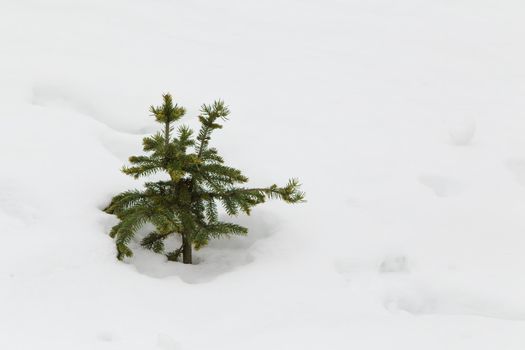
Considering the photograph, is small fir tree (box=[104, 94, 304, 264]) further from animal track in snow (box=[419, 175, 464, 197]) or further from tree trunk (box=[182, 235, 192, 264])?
animal track in snow (box=[419, 175, 464, 197])

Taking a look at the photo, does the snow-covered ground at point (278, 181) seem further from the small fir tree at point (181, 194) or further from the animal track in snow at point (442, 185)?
the small fir tree at point (181, 194)

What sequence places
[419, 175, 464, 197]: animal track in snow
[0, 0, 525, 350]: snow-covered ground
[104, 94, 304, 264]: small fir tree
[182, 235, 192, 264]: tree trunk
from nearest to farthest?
[0, 0, 525, 350]: snow-covered ground
[104, 94, 304, 264]: small fir tree
[182, 235, 192, 264]: tree trunk
[419, 175, 464, 197]: animal track in snow

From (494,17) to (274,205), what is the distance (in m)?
8.63

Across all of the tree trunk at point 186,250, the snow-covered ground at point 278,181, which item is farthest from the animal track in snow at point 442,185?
the tree trunk at point 186,250

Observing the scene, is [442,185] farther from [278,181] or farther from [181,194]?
[181,194]

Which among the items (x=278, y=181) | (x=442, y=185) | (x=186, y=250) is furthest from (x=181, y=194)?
(x=442, y=185)

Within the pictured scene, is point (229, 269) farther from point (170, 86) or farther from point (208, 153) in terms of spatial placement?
point (170, 86)

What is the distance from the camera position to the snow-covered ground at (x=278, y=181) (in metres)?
3.70

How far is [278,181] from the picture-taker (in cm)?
540

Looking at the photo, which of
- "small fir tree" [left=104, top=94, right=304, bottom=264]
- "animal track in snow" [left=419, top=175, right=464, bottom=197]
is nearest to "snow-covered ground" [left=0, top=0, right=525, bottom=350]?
"animal track in snow" [left=419, top=175, right=464, bottom=197]

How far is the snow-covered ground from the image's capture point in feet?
12.1

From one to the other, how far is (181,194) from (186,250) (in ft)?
1.65

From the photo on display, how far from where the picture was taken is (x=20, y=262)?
3.72 meters

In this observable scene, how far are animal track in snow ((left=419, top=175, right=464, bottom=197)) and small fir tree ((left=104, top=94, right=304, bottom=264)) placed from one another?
78.7 inches
